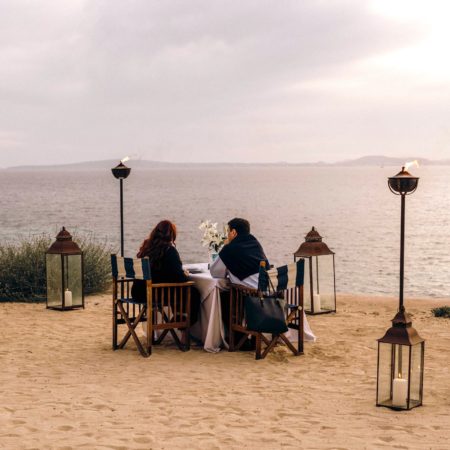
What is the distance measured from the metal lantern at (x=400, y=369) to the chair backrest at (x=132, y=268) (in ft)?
8.41

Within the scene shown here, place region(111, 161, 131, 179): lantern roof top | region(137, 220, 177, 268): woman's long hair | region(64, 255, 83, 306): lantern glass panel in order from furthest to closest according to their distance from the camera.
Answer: region(111, 161, 131, 179): lantern roof top → region(64, 255, 83, 306): lantern glass panel → region(137, 220, 177, 268): woman's long hair

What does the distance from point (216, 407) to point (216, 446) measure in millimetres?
973

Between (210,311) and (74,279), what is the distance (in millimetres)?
3882

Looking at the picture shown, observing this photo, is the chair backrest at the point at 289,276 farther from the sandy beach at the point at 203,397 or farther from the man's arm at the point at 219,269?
the sandy beach at the point at 203,397

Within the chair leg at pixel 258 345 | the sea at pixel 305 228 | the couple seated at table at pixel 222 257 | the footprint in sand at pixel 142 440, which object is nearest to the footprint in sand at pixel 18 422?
the footprint in sand at pixel 142 440

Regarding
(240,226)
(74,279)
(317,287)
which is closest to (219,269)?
(240,226)

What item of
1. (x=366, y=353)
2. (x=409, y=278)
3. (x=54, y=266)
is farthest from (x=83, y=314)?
(x=409, y=278)

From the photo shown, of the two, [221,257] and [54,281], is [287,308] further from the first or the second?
[54,281]

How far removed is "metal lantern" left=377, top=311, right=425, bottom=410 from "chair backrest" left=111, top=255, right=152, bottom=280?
101 inches

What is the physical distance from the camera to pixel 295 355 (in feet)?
27.4

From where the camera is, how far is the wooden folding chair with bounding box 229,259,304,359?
805cm

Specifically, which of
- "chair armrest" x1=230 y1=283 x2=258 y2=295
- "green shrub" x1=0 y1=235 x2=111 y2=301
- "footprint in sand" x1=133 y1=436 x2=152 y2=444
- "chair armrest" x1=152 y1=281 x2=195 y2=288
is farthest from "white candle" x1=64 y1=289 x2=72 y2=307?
"footprint in sand" x1=133 y1=436 x2=152 y2=444

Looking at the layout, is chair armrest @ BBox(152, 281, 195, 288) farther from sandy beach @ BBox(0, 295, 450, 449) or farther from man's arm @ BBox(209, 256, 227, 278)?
sandy beach @ BBox(0, 295, 450, 449)

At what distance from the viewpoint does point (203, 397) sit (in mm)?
6590
